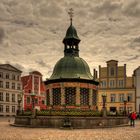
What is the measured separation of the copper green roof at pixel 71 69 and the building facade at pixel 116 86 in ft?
83.0

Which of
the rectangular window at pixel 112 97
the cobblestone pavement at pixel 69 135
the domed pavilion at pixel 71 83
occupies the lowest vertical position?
the cobblestone pavement at pixel 69 135

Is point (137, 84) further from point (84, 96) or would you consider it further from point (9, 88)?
point (9, 88)

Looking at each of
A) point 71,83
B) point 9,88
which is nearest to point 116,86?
point 9,88

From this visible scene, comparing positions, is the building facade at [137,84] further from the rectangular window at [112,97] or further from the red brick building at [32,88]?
the red brick building at [32,88]

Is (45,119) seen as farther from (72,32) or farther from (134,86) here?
(134,86)

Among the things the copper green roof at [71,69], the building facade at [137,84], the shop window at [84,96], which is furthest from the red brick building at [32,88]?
the shop window at [84,96]

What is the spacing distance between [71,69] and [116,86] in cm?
2808

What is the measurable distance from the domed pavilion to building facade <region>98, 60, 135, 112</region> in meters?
25.3

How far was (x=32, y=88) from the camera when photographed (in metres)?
73.6

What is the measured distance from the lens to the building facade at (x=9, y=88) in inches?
2697

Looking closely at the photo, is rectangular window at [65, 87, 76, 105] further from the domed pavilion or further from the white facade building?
the white facade building

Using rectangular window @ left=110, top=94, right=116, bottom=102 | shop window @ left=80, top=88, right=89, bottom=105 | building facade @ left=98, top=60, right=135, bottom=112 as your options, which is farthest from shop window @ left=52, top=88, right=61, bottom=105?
rectangular window @ left=110, top=94, right=116, bottom=102

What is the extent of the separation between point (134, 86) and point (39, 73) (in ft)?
83.2

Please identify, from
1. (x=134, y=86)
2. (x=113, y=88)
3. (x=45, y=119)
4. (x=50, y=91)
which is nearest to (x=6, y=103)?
(x=113, y=88)
